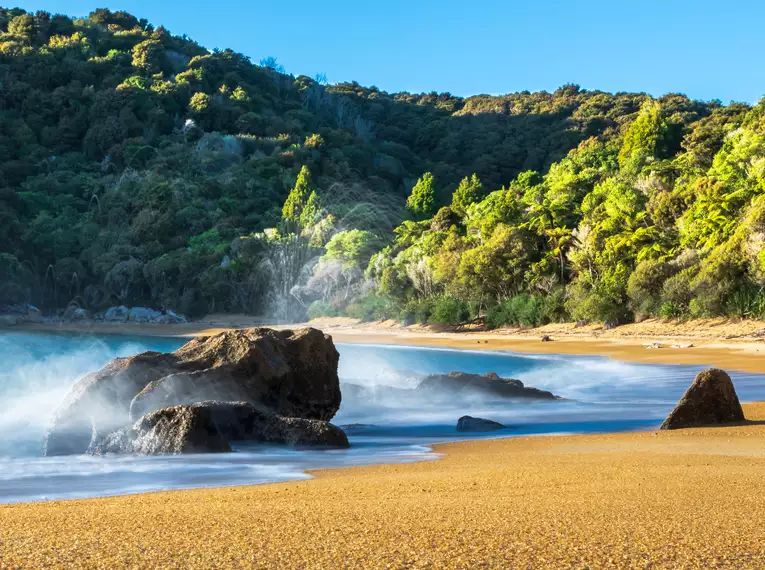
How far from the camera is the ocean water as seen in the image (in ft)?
21.8

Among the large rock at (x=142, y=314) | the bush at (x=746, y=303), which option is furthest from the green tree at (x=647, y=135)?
the large rock at (x=142, y=314)

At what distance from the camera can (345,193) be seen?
68188mm

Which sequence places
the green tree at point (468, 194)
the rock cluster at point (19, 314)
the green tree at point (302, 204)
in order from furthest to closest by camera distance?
the green tree at point (468, 194) < the green tree at point (302, 204) < the rock cluster at point (19, 314)

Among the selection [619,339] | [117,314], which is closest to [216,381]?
[619,339]

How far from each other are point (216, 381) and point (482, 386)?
563 cm

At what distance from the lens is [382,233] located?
5738cm

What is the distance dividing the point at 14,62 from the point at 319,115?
35.0 metres

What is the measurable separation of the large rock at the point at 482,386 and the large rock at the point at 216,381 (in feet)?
11.9

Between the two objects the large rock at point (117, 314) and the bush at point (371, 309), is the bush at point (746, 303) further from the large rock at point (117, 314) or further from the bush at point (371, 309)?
the large rock at point (117, 314)

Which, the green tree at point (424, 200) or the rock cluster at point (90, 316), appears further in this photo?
the green tree at point (424, 200)

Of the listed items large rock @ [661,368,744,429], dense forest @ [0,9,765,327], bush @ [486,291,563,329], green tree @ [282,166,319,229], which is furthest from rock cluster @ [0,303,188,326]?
large rock @ [661,368,744,429]

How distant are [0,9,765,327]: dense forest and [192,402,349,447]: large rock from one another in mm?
23265

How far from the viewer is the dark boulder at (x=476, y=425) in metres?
10.1

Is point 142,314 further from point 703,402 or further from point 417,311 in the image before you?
point 703,402
